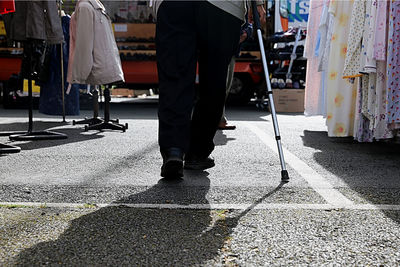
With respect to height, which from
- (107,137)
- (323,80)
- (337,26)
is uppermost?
(337,26)

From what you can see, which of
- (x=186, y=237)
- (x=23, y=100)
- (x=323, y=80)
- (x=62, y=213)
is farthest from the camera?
(x=23, y=100)

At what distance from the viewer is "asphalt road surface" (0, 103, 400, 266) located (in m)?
1.76

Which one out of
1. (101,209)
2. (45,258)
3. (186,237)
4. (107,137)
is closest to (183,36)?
(101,209)

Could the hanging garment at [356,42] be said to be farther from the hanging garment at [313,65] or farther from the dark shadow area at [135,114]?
the dark shadow area at [135,114]

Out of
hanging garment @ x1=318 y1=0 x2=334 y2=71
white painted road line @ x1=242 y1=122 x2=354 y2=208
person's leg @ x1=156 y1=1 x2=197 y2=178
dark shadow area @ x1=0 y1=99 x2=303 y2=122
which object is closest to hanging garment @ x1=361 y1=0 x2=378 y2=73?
white painted road line @ x1=242 y1=122 x2=354 y2=208

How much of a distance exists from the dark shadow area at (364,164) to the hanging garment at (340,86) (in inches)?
6.0

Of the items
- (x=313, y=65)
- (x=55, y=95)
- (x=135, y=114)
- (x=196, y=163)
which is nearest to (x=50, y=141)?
(x=196, y=163)

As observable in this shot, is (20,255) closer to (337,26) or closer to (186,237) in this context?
(186,237)

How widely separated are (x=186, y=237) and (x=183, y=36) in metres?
1.39

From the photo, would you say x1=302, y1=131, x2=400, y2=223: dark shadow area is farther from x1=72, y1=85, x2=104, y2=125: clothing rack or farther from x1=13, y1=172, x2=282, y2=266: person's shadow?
x1=72, y1=85, x2=104, y2=125: clothing rack

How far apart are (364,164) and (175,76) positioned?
67.2 inches

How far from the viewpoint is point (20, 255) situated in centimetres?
172

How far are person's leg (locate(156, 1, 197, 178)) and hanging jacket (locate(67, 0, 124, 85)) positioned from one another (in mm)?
3292

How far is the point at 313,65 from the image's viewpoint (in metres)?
6.91
